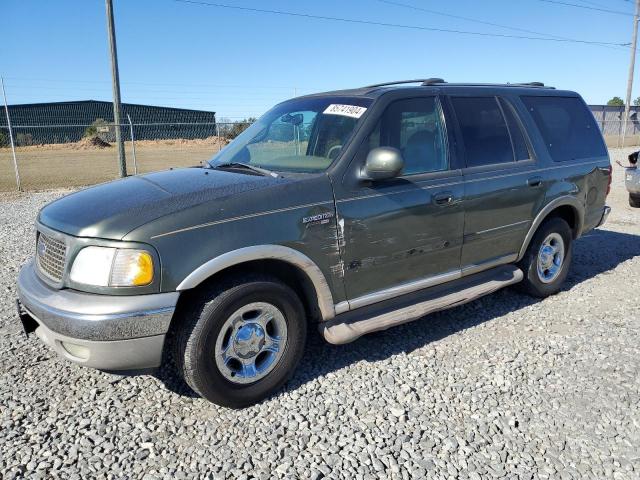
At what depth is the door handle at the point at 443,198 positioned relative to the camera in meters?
3.78

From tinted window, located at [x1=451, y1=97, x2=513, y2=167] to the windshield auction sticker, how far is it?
933 millimetres

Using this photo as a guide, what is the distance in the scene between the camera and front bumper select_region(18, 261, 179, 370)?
8.75 ft

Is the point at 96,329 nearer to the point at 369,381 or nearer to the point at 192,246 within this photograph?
the point at 192,246

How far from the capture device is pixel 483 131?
169 inches

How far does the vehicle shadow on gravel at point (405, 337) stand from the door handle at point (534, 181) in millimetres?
1153

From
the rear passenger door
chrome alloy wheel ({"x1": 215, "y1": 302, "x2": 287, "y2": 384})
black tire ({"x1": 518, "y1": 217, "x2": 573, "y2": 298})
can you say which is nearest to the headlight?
chrome alloy wheel ({"x1": 215, "y1": 302, "x2": 287, "y2": 384})

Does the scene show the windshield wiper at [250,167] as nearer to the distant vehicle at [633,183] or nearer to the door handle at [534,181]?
the door handle at [534,181]

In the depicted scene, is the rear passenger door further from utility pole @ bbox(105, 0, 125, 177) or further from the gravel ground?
utility pole @ bbox(105, 0, 125, 177)

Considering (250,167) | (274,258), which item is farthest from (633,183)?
(274,258)

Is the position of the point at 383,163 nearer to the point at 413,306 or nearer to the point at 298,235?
the point at 298,235

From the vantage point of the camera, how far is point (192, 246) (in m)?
2.79

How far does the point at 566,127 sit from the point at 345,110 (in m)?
2.66

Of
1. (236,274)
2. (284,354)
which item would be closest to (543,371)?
(284,354)

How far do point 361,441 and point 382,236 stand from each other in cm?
134
